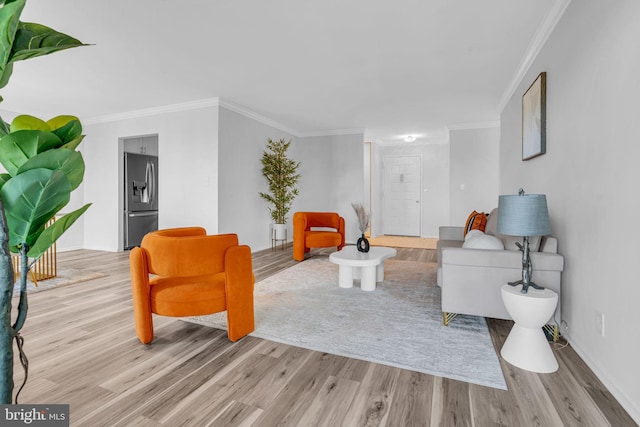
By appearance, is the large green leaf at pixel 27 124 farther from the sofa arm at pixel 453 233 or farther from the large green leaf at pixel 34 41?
the sofa arm at pixel 453 233

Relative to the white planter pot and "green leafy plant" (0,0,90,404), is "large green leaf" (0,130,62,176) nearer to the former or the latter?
"green leafy plant" (0,0,90,404)

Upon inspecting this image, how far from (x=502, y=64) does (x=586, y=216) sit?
7.71 feet

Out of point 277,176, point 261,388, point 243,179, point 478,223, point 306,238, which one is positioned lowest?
point 261,388

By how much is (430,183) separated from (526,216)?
6.43 metres

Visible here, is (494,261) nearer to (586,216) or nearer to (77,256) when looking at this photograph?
(586,216)

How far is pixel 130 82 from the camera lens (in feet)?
13.7

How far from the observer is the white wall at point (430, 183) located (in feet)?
26.6

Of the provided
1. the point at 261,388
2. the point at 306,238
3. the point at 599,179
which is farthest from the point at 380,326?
the point at 306,238

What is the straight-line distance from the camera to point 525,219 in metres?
2.05

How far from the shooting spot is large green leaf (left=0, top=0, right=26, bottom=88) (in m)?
0.63

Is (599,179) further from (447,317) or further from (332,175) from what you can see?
(332,175)

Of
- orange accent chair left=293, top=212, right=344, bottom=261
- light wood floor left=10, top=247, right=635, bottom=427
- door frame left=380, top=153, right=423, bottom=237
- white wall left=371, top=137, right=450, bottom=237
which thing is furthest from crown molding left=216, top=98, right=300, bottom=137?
light wood floor left=10, top=247, right=635, bottom=427

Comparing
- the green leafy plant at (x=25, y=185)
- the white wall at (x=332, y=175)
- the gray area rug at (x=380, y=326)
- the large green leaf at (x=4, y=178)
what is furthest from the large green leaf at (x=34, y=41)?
the white wall at (x=332, y=175)

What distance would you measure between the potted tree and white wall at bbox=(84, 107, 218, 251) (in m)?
1.27
